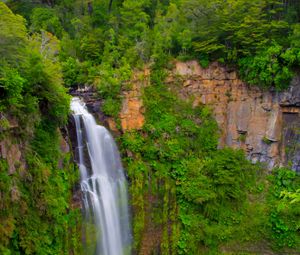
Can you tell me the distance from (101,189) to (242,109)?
823 cm

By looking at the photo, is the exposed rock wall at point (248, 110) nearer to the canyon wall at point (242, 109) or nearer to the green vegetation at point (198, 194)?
the canyon wall at point (242, 109)

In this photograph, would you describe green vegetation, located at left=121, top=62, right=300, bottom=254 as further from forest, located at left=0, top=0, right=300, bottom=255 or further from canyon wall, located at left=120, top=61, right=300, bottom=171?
canyon wall, located at left=120, top=61, right=300, bottom=171

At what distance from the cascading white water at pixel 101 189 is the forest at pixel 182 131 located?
16.8 inches

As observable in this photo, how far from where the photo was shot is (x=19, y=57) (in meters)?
8.43

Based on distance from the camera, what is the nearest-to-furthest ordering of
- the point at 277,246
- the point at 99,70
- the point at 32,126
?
the point at 32,126
the point at 277,246
the point at 99,70

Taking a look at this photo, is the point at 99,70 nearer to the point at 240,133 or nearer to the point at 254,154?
the point at 240,133

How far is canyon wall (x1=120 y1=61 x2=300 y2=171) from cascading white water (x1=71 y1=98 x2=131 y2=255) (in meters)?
2.00

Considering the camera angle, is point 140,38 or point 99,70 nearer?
point 99,70

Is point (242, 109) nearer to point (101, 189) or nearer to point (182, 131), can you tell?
point (182, 131)

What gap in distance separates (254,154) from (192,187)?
4.04 metres

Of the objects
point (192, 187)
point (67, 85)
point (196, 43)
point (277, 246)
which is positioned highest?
point (196, 43)

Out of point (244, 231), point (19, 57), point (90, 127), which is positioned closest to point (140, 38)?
point (90, 127)

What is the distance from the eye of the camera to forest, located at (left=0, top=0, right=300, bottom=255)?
11.2m

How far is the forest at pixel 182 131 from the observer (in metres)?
11.2
